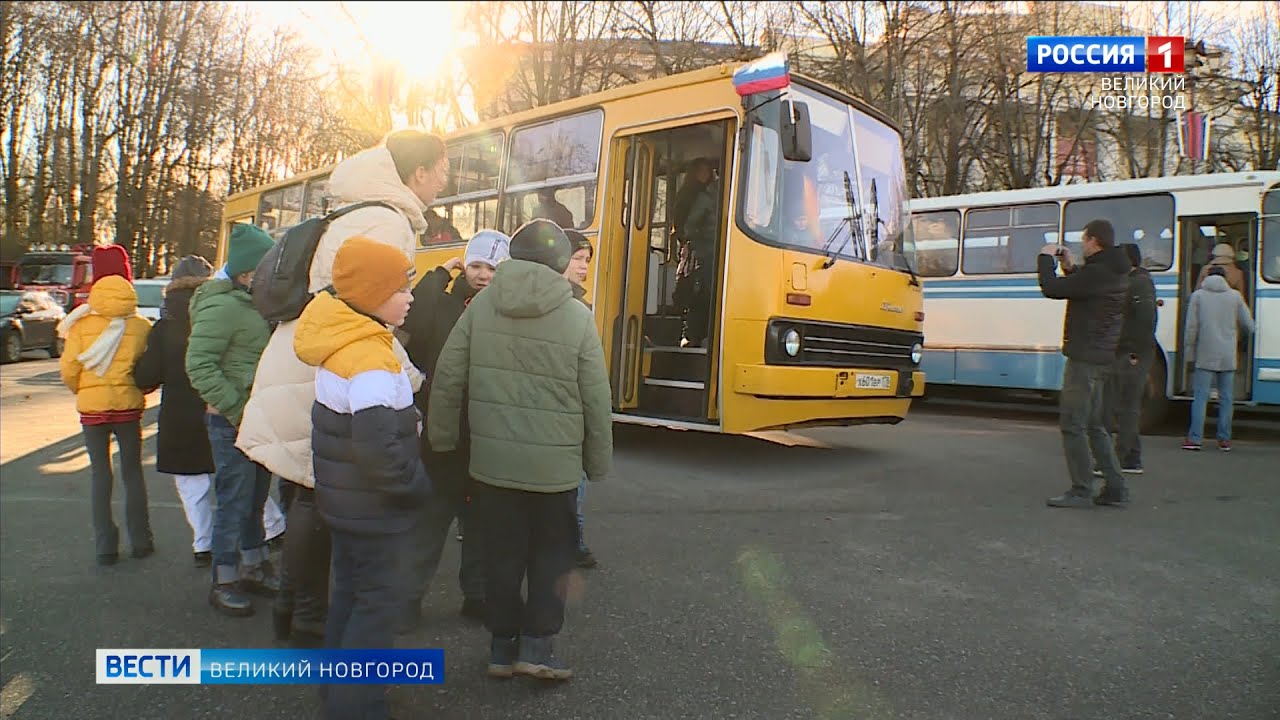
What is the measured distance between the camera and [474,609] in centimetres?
411

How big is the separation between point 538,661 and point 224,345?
212cm

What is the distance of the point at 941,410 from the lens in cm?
1438

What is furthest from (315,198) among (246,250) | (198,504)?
(246,250)

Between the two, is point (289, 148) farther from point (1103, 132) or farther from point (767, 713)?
point (767, 713)

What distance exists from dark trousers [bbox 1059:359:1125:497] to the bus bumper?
71.0 inches

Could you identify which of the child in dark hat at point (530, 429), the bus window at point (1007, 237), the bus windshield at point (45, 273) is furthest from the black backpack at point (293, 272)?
the bus windshield at point (45, 273)

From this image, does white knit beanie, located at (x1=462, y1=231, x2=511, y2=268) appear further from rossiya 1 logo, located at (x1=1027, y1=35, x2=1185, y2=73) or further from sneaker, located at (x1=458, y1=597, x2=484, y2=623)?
rossiya 1 logo, located at (x1=1027, y1=35, x2=1185, y2=73)

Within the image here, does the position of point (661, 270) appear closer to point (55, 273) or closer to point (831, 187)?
point (831, 187)

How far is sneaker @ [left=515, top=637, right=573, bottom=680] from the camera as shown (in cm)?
334

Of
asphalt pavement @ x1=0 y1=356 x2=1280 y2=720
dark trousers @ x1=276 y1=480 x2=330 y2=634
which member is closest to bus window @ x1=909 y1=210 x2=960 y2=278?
asphalt pavement @ x1=0 y1=356 x2=1280 y2=720

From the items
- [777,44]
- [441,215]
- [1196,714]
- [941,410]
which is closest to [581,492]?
[1196,714]

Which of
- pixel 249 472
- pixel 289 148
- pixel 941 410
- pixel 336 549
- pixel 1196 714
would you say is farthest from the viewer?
pixel 289 148

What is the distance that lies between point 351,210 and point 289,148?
140ft

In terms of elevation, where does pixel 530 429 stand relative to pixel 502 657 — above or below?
above
